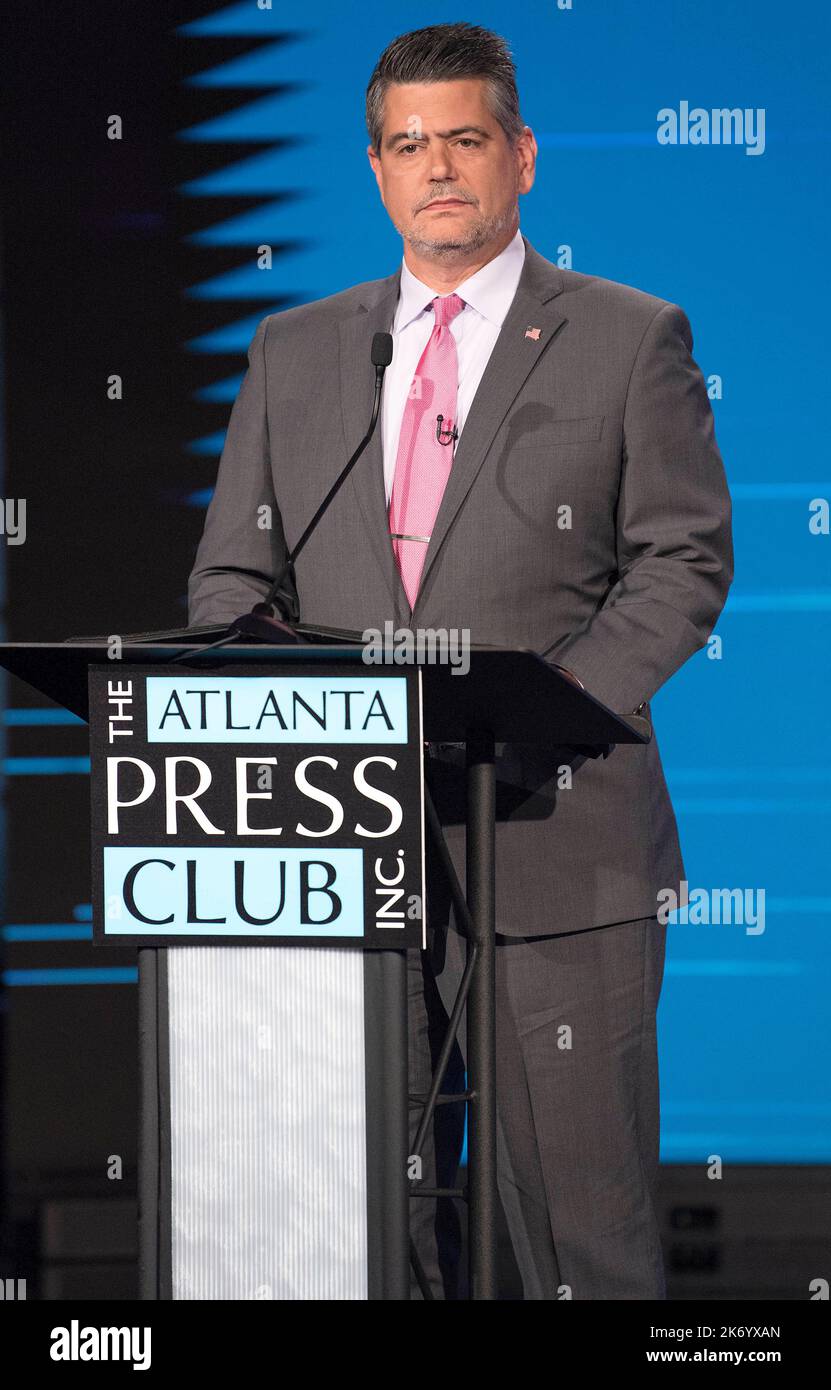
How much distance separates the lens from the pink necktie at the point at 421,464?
7.51 ft

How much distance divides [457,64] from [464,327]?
364 mm

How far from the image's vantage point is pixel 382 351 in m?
2.07

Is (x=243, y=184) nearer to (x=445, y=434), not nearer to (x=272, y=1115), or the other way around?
(x=445, y=434)

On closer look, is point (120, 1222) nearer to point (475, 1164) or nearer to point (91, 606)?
point (91, 606)

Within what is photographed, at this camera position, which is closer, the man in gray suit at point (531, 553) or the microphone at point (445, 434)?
the man in gray suit at point (531, 553)

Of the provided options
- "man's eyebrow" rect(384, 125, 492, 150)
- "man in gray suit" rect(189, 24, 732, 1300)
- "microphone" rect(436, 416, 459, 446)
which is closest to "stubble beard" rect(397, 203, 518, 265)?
"man in gray suit" rect(189, 24, 732, 1300)

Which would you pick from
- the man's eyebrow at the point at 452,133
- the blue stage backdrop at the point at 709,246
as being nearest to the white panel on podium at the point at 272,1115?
the man's eyebrow at the point at 452,133

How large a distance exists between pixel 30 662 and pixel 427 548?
0.68m

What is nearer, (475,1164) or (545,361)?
(475,1164)

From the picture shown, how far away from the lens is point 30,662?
1.75 metres

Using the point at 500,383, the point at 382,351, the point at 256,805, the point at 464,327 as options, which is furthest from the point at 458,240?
the point at 256,805

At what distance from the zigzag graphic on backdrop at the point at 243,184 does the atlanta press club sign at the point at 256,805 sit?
1894 millimetres

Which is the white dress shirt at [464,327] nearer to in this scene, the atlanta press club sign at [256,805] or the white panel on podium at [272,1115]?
the atlanta press club sign at [256,805]
